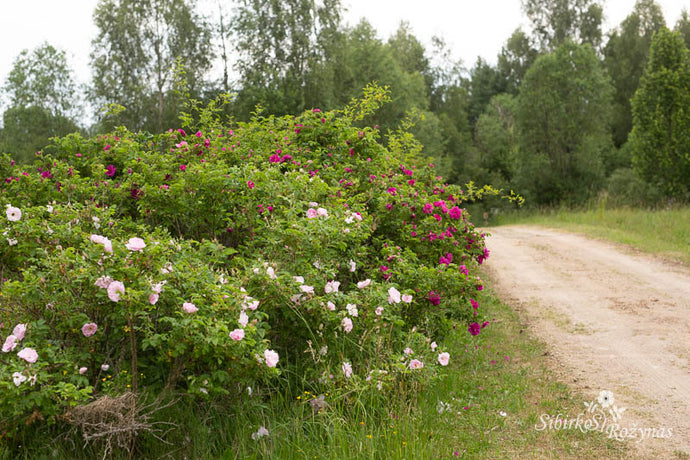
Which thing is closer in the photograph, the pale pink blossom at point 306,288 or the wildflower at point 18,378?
the wildflower at point 18,378

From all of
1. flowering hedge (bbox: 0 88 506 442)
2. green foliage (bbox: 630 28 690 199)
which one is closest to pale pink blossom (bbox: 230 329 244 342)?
flowering hedge (bbox: 0 88 506 442)

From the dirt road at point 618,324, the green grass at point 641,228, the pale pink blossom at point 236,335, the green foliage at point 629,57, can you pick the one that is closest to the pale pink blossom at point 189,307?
the pale pink blossom at point 236,335

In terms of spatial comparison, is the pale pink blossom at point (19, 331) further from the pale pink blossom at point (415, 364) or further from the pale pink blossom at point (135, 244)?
the pale pink blossom at point (415, 364)

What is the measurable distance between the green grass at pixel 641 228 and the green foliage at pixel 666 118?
3330 millimetres

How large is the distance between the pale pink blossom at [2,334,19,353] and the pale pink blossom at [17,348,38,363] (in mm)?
136

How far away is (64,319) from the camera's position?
3.05 meters

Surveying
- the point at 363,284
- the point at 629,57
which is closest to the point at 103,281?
the point at 363,284

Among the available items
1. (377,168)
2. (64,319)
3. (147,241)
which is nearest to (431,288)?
(377,168)

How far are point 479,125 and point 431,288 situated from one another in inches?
1460

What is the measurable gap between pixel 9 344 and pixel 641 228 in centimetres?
1439

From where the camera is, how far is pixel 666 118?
61.6 feet

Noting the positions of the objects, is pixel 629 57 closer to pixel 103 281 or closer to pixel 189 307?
pixel 189 307

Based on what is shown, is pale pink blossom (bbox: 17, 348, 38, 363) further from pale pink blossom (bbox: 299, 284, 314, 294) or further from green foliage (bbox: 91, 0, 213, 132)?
green foliage (bbox: 91, 0, 213, 132)

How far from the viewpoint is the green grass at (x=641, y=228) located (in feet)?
36.2
